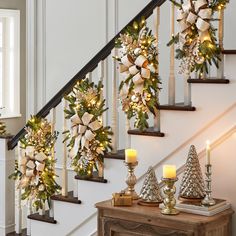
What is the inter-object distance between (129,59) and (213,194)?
3.30 feet

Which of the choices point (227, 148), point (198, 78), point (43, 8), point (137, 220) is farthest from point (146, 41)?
point (43, 8)

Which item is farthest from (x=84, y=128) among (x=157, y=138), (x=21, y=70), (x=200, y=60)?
(x=21, y=70)

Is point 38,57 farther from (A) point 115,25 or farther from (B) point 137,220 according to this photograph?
(B) point 137,220

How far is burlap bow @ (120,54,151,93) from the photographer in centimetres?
407

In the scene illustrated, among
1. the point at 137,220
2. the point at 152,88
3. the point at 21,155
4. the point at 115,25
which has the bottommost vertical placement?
the point at 137,220

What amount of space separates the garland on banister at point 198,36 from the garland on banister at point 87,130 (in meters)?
0.71

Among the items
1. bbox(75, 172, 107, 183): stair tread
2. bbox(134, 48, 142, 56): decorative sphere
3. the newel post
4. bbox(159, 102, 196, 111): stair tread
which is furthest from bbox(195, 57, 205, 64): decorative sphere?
the newel post

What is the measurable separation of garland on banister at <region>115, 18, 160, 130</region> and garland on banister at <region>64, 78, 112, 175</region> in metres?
0.28

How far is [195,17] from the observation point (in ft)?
12.8

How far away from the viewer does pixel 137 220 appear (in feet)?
12.5

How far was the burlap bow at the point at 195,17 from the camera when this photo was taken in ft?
12.6

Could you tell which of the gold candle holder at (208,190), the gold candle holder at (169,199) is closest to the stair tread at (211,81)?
the gold candle holder at (208,190)

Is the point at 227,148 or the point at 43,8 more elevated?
the point at 43,8

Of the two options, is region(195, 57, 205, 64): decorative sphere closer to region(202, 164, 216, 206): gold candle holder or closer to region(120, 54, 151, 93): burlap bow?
region(120, 54, 151, 93): burlap bow
